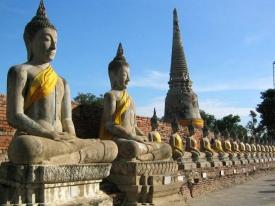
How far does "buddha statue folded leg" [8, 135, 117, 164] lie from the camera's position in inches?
193

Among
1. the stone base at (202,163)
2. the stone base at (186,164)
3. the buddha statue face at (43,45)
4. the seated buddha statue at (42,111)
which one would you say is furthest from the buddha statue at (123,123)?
the stone base at (202,163)

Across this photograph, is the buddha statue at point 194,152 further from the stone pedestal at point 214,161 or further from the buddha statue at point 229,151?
the buddha statue at point 229,151

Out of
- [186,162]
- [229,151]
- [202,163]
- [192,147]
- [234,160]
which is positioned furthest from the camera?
[229,151]

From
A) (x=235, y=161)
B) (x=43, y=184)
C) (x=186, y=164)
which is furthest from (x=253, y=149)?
(x=43, y=184)

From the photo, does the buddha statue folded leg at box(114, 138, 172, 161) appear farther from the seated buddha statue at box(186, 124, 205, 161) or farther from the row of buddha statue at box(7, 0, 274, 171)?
the seated buddha statue at box(186, 124, 205, 161)

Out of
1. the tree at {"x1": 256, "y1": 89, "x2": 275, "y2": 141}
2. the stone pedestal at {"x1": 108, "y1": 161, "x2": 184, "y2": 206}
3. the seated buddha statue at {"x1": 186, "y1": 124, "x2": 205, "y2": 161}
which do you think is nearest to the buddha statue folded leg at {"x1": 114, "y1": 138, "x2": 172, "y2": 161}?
the stone pedestal at {"x1": 108, "y1": 161, "x2": 184, "y2": 206}

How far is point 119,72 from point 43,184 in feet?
12.7

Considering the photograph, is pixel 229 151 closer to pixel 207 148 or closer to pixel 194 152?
pixel 207 148

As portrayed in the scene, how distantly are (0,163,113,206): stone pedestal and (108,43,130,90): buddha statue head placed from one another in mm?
3144

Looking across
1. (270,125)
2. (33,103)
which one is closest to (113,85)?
(33,103)

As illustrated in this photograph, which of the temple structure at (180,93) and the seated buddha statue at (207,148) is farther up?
the temple structure at (180,93)

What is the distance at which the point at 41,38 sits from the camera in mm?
6043

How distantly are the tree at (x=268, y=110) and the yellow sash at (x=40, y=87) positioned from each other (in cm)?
Answer: 4857

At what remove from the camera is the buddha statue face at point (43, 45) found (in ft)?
19.8
